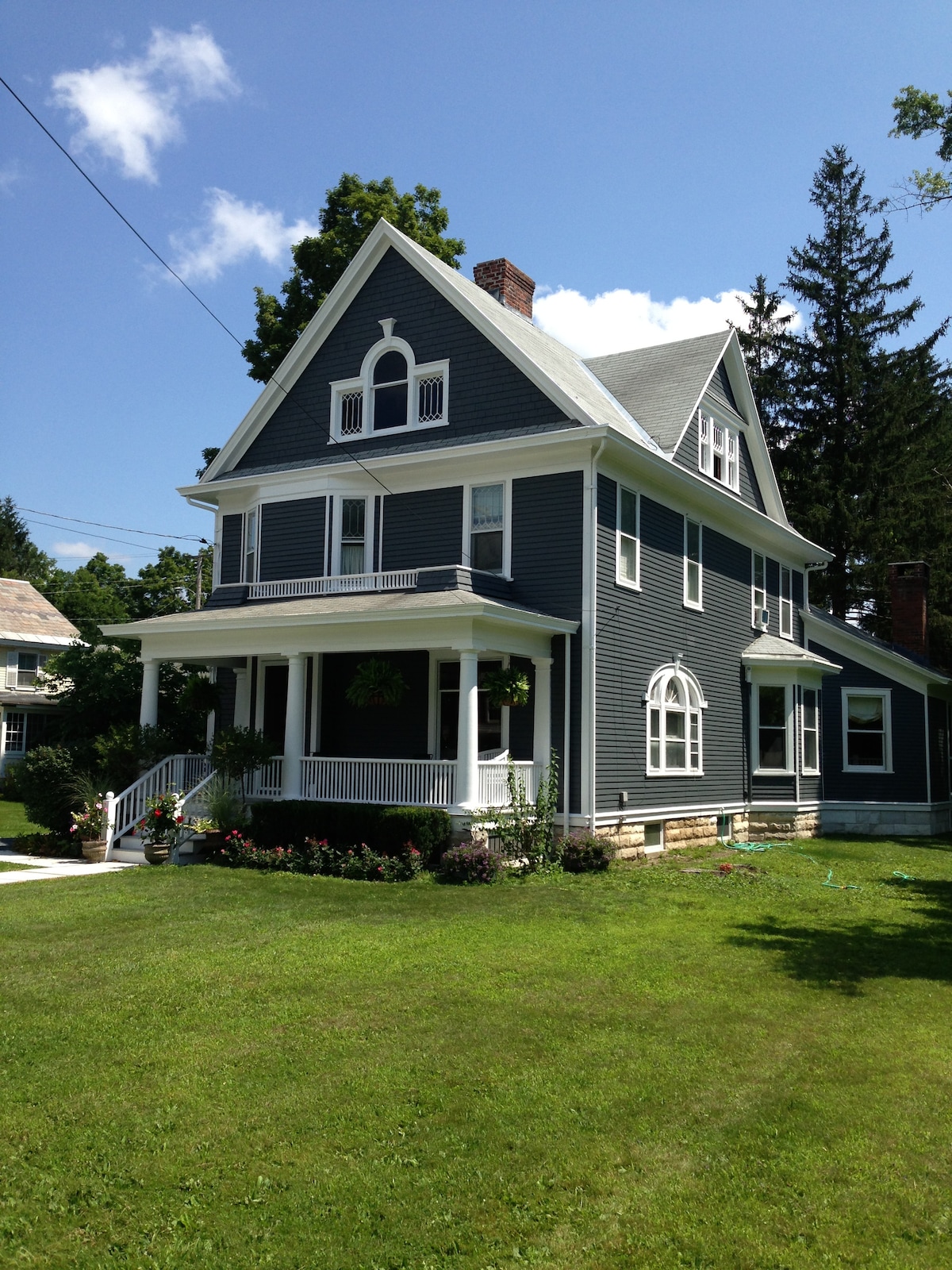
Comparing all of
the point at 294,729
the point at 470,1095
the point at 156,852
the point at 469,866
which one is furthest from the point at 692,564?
the point at 470,1095

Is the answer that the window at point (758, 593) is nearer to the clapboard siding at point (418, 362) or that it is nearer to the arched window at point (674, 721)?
the arched window at point (674, 721)

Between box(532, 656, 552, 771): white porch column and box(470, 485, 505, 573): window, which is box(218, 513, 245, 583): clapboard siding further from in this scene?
box(532, 656, 552, 771): white porch column

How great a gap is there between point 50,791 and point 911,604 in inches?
809

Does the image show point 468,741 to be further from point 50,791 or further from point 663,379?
point 663,379

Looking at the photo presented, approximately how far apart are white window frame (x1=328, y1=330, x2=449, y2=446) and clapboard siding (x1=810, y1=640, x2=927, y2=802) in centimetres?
1189

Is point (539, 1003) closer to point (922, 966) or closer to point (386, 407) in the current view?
point (922, 966)

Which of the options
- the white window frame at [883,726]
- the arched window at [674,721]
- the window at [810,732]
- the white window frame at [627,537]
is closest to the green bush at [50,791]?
the white window frame at [627,537]

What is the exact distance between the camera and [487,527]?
1794cm

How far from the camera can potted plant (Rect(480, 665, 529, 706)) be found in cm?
1603

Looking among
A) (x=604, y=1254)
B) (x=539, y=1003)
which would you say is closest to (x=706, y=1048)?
(x=539, y=1003)

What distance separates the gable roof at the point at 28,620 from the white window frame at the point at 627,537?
28266mm

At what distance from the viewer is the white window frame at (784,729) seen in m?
22.6

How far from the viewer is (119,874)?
570 inches

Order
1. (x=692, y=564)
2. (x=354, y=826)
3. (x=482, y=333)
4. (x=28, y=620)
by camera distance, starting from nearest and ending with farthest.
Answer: (x=354, y=826)
(x=482, y=333)
(x=692, y=564)
(x=28, y=620)
